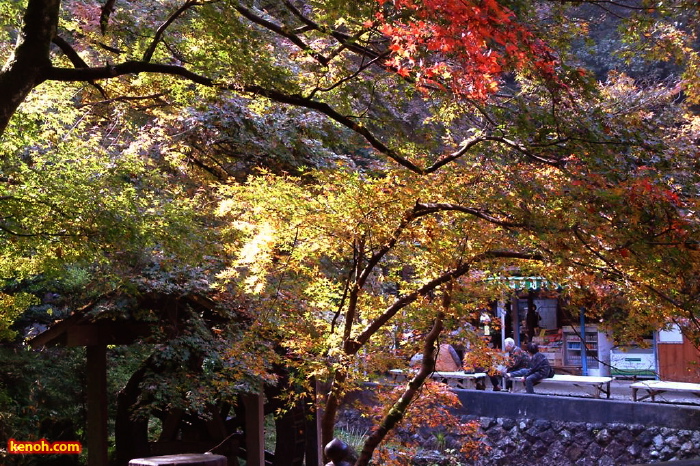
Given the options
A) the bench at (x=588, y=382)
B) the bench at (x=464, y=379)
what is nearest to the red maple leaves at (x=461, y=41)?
the bench at (x=588, y=382)

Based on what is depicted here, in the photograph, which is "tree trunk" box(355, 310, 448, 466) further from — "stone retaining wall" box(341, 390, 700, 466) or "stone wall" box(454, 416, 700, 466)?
"stone retaining wall" box(341, 390, 700, 466)

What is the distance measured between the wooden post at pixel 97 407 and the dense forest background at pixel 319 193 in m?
0.47

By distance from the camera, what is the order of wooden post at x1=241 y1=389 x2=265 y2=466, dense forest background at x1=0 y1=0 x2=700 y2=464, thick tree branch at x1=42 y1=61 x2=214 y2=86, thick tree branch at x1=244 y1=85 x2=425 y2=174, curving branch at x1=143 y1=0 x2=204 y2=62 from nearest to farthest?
thick tree branch at x1=42 y1=61 x2=214 y2=86 < dense forest background at x1=0 y1=0 x2=700 y2=464 < curving branch at x1=143 y1=0 x2=204 y2=62 < thick tree branch at x1=244 y1=85 x2=425 y2=174 < wooden post at x1=241 y1=389 x2=265 y2=466

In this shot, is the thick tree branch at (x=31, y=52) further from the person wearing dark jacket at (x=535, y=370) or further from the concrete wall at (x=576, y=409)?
the person wearing dark jacket at (x=535, y=370)

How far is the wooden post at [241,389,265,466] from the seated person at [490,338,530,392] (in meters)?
6.08

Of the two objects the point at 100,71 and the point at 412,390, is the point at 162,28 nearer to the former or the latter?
the point at 100,71

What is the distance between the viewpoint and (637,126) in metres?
5.34

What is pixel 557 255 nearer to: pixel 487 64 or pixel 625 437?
pixel 487 64

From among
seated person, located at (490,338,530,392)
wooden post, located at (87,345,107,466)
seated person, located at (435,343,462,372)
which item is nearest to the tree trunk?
wooden post, located at (87,345,107,466)

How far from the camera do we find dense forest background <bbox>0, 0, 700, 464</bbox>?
15.5ft

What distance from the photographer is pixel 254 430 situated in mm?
9008

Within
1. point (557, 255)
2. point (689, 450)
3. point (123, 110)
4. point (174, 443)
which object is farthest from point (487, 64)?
point (689, 450)

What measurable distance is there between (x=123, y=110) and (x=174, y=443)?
466 centimetres

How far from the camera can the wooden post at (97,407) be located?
8680 mm
